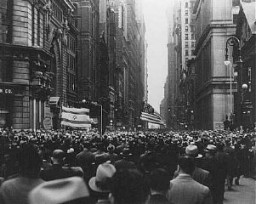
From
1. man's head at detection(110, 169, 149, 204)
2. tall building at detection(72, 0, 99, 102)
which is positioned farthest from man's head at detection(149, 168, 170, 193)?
tall building at detection(72, 0, 99, 102)

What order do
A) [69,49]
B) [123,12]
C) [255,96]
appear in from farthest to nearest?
[123,12] < [69,49] < [255,96]

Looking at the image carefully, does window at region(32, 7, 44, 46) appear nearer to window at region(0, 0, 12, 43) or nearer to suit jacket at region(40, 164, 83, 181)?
window at region(0, 0, 12, 43)

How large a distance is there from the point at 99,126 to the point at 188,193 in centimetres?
6247

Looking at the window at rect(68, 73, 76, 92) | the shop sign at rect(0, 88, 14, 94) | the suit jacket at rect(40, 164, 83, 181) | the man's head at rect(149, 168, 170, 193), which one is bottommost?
the suit jacket at rect(40, 164, 83, 181)

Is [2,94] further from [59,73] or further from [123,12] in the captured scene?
[123,12]

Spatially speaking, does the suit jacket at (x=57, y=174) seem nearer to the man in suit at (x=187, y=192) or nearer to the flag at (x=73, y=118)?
the man in suit at (x=187, y=192)

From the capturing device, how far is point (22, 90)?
145ft

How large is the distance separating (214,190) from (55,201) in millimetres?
10219

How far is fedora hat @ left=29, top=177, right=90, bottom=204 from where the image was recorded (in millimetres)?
3703

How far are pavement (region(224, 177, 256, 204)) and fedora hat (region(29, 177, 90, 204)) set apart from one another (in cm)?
1206

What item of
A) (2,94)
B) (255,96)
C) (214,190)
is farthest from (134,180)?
(255,96)

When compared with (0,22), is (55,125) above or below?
below

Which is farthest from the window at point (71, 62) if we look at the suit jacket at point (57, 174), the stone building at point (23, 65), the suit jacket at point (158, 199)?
the suit jacket at point (158, 199)

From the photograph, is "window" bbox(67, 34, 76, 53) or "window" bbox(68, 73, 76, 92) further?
"window" bbox(67, 34, 76, 53)
